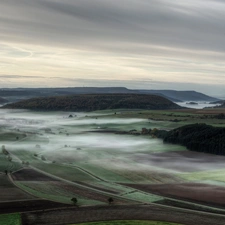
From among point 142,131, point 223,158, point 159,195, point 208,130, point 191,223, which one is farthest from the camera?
point 142,131

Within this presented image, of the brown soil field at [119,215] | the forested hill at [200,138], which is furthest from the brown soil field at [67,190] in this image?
the forested hill at [200,138]

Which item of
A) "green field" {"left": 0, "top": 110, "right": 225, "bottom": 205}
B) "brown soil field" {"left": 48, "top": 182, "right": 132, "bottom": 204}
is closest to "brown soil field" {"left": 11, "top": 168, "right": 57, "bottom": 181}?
"green field" {"left": 0, "top": 110, "right": 225, "bottom": 205}

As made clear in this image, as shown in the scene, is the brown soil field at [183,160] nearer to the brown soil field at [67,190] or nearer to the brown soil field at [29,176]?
the brown soil field at [67,190]

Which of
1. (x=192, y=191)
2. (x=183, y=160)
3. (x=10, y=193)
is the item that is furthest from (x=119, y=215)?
(x=183, y=160)

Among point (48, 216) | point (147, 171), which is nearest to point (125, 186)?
point (147, 171)

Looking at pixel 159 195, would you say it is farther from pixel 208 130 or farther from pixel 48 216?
pixel 208 130

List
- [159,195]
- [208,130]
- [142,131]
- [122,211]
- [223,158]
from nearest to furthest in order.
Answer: [122,211] → [159,195] → [223,158] → [208,130] → [142,131]
